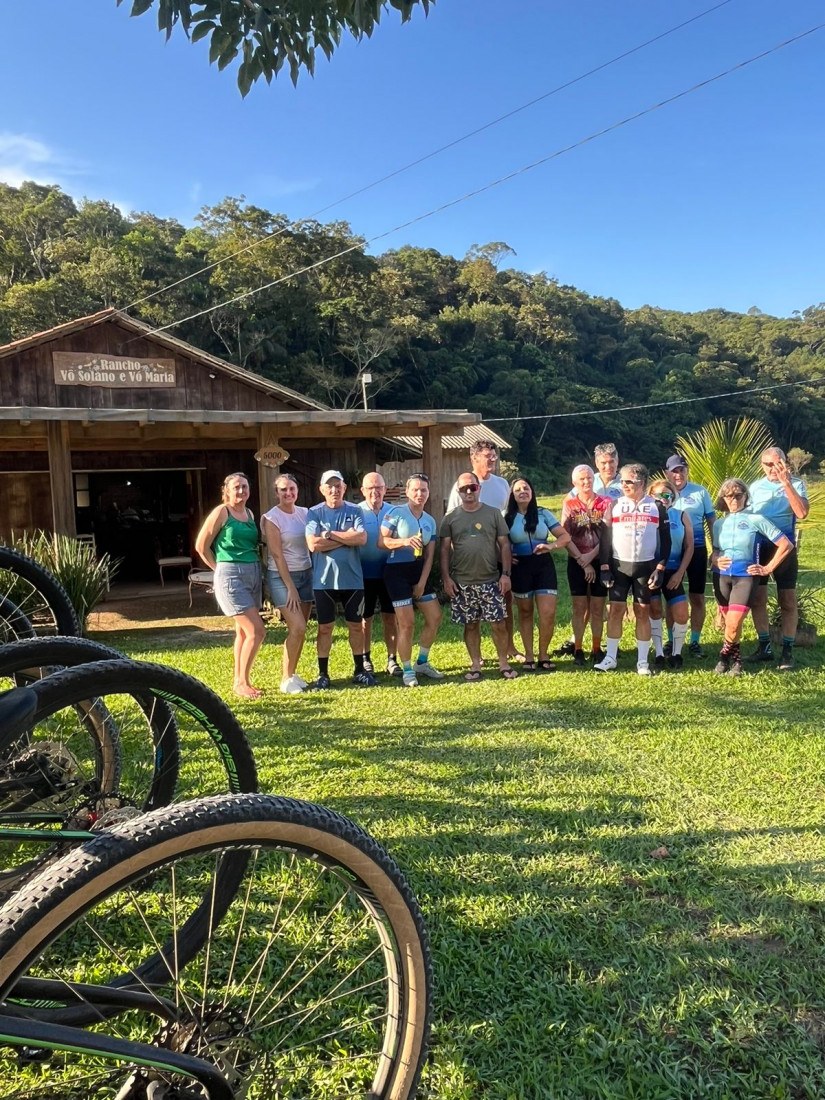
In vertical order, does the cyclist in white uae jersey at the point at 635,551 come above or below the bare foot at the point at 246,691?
above

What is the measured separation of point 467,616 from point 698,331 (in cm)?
7974

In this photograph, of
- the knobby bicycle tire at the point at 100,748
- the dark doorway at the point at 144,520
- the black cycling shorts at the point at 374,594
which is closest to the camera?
the knobby bicycle tire at the point at 100,748

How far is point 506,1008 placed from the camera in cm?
222

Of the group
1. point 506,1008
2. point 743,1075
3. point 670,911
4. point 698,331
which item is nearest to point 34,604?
point 506,1008

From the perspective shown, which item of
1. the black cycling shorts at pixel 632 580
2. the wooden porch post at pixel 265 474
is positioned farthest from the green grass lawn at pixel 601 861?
the wooden porch post at pixel 265 474

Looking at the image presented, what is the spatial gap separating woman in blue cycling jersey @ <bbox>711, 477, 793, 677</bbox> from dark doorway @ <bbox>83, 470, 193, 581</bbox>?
12.3 metres

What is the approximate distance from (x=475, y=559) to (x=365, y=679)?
4.53ft

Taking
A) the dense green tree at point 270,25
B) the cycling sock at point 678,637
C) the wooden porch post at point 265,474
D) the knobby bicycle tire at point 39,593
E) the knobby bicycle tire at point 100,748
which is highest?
the dense green tree at point 270,25

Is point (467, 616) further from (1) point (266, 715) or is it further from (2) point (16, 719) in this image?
(2) point (16, 719)

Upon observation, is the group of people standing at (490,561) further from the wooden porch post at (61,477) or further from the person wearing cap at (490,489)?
the wooden porch post at (61,477)

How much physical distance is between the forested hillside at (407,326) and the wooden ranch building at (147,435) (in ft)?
56.0

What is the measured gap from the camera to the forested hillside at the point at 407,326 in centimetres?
3841

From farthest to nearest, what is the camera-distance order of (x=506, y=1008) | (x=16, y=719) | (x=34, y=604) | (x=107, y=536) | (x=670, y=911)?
(x=107, y=536)
(x=34, y=604)
(x=670, y=911)
(x=506, y=1008)
(x=16, y=719)

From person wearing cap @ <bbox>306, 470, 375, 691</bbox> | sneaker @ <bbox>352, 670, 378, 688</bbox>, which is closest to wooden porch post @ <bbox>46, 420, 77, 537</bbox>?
person wearing cap @ <bbox>306, 470, 375, 691</bbox>
